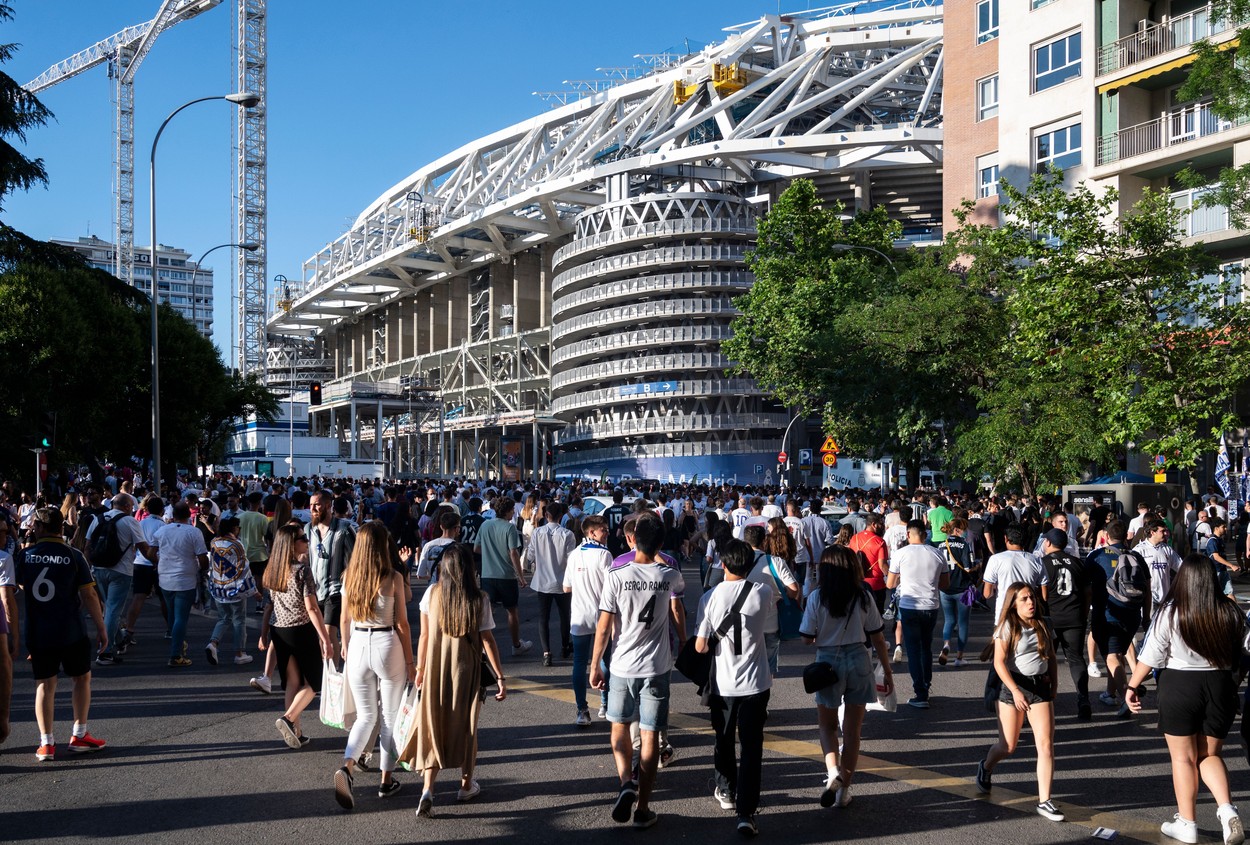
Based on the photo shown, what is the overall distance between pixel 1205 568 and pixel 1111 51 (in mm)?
27510

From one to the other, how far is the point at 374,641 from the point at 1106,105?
2866cm

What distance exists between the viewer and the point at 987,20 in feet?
120

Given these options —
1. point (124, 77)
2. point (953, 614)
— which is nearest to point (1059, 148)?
point (953, 614)

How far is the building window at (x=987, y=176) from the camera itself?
35.6 meters

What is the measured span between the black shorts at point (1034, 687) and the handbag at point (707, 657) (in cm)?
161

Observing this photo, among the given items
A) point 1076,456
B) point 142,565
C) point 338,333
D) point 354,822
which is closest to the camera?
point 354,822

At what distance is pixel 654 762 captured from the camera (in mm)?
6230

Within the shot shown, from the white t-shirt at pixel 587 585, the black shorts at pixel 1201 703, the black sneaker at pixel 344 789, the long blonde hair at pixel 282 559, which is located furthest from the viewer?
the white t-shirt at pixel 587 585

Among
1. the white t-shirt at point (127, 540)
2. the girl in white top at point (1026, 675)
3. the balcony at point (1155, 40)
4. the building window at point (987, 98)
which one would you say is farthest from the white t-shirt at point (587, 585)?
the building window at point (987, 98)

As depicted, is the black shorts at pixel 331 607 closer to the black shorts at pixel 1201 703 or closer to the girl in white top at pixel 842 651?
the girl in white top at pixel 842 651

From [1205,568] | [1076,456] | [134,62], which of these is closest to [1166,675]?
[1205,568]

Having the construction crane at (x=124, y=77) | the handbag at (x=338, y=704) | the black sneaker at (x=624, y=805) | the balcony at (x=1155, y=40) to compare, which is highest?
the construction crane at (x=124, y=77)

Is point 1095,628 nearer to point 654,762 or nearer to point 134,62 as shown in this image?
point 654,762

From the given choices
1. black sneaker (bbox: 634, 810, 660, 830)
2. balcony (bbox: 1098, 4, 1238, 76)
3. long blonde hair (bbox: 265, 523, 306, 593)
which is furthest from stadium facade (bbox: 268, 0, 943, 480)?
black sneaker (bbox: 634, 810, 660, 830)
